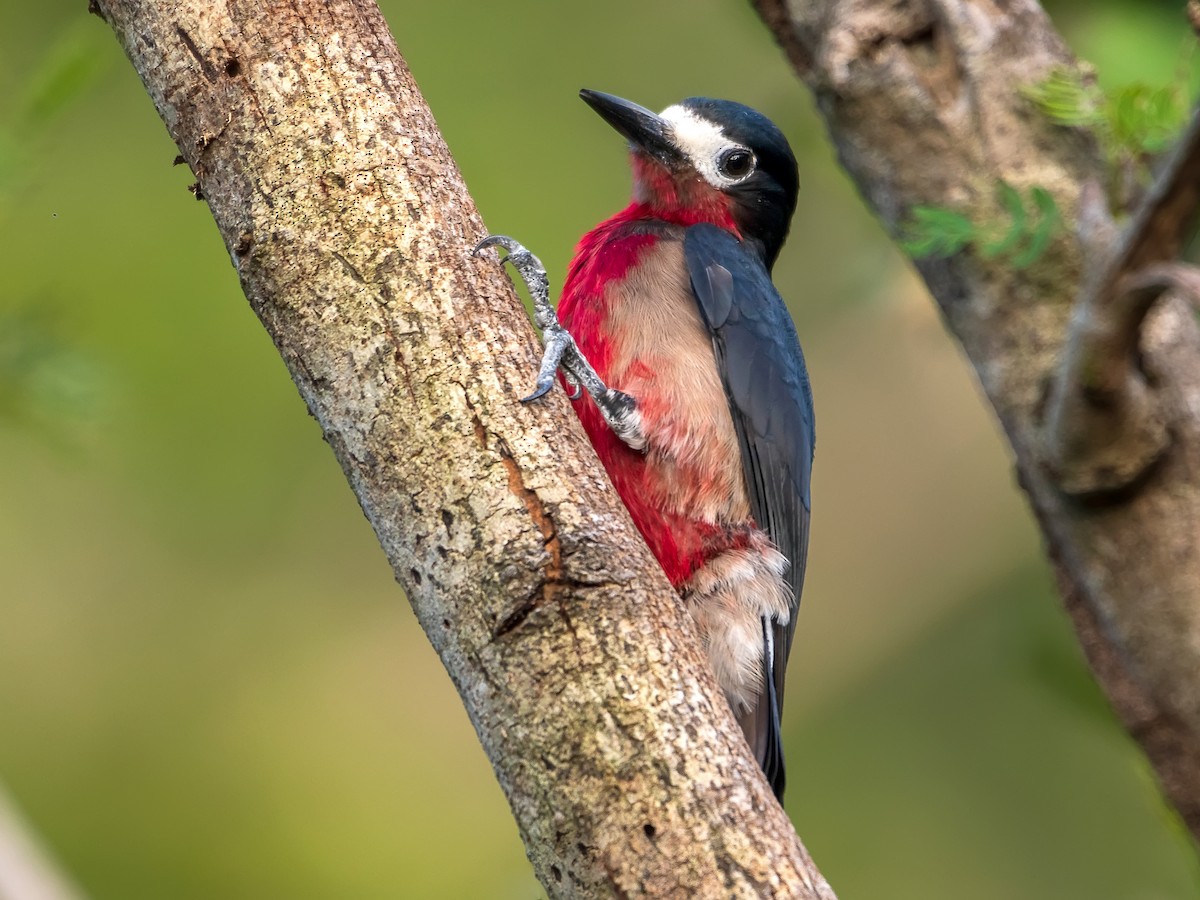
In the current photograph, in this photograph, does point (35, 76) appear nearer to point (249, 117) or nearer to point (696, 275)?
point (249, 117)

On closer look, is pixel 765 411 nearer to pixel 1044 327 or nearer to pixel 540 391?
pixel 1044 327

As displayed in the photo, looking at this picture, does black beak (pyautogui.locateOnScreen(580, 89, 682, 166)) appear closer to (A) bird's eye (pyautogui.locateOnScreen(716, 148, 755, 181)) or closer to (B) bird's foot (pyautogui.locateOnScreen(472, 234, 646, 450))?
(A) bird's eye (pyautogui.locateOnScreen(716, 148, 755, 181))

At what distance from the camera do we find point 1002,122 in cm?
355

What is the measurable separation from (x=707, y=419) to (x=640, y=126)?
3.55 ft

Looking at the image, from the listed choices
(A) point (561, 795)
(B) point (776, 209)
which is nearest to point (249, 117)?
(A) point (561, 795)

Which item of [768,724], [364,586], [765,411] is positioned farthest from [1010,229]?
[364,586]

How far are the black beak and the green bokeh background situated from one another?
1.98 metres

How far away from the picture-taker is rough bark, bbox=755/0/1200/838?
3.16m

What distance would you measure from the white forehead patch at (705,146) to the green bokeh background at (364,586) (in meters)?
1.87

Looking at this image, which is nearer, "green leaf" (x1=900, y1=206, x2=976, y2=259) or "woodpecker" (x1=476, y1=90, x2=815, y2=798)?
"green leaf" (x1=900, y1=206, x2=976, y2=259)

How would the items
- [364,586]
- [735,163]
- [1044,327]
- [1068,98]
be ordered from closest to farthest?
[1068,98] < [1044,327] < [735,163] < [364,586]

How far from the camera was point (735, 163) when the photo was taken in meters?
4.27

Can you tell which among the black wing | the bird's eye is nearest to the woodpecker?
the black wing

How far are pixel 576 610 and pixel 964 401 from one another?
16.7ft
